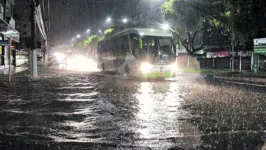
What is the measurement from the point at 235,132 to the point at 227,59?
37944 millimetres

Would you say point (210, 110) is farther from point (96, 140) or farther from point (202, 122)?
point (96, 140)

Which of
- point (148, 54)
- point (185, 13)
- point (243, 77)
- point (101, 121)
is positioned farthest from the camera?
point (185, 13)

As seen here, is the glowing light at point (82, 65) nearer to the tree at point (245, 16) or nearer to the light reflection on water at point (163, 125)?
the tree at point (245, 16)

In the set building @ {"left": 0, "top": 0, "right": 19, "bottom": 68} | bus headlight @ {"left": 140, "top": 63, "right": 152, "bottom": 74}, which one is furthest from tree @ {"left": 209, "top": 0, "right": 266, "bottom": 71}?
building @ {"left": 0, "top": 0, "right": 19, "bottom": 68}

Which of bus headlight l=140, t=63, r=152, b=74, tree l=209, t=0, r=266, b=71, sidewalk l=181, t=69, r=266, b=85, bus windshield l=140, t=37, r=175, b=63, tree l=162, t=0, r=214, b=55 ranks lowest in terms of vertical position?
sidewalk l=181, t=69, r=266, b=85

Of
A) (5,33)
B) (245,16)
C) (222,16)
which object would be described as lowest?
(5,33)

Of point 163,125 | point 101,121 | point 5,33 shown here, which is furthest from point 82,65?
point 163,125

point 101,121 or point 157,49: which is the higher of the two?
point 157,49

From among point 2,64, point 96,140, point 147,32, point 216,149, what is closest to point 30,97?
point 96,140

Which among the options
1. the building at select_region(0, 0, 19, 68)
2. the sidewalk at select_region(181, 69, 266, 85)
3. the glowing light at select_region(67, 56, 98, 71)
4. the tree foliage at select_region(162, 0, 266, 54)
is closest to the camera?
the sidewalk at select_region(181, 69, 266, 85)

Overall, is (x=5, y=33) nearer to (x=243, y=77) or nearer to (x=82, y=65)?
(x=243, y=77)

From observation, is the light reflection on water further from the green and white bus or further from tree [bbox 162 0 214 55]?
tree [bbox 162 0 214 55]

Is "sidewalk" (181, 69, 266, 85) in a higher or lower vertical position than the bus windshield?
lower

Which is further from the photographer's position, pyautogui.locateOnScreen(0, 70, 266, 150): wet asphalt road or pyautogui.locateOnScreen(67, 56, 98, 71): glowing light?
pyautogui.locateOnScreen(67, 56, 98, 71): glowing light
